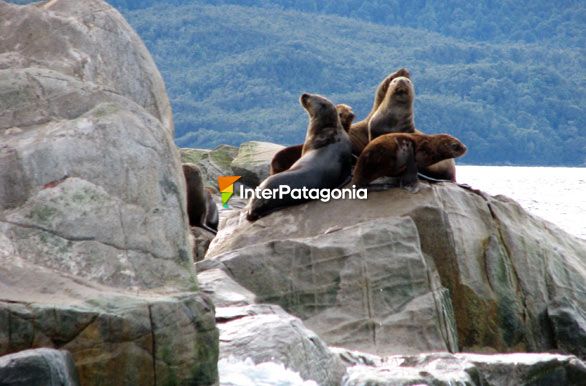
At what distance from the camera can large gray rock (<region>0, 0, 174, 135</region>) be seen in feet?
25.4

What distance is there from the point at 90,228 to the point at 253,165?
23.5 m

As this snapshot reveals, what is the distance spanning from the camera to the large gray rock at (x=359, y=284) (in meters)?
9.76

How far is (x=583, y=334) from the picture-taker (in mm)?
10797

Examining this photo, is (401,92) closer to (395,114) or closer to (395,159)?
(395,114)

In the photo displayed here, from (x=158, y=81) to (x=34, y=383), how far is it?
336 centimetres

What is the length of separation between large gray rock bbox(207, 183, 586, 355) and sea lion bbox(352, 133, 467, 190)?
26 cm

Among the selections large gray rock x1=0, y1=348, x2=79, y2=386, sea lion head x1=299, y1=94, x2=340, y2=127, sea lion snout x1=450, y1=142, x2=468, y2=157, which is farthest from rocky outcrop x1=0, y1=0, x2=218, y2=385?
sea lion head x1=299, y1=94, x2=340, y2=127

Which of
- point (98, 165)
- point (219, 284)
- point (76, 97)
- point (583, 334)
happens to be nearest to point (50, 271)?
point (98, 165)

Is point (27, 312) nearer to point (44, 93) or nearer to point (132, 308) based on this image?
point (132, 308)

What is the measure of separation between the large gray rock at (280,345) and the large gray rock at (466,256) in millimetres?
2035

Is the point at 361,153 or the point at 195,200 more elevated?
the point at 361,153

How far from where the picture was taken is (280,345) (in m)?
7.39

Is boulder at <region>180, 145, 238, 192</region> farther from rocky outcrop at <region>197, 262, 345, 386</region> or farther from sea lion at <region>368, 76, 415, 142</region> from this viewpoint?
rocky outcrop at <region>197, 262, 345, 386</region>

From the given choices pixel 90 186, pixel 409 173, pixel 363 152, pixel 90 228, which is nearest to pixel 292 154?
pixel 363 152
